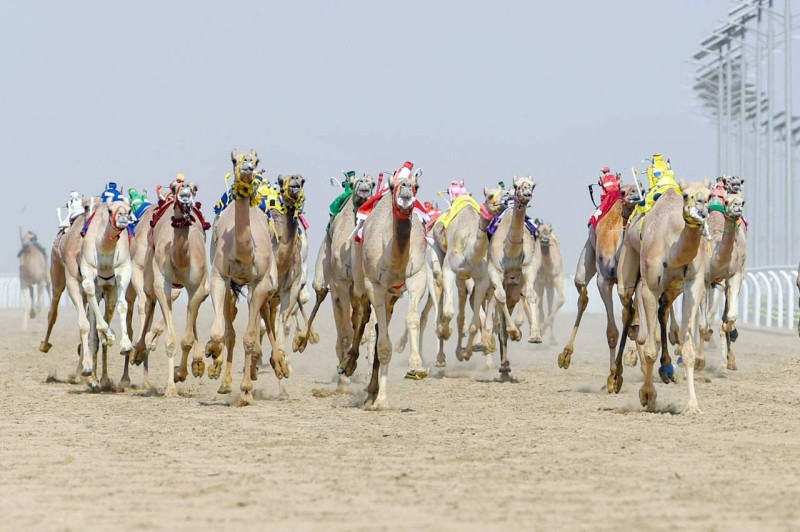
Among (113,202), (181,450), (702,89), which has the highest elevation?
(702,89)

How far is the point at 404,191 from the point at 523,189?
525cm

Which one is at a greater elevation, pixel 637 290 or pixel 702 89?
pixel 702 89

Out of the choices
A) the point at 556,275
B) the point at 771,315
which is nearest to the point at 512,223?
A: the point at 556,275

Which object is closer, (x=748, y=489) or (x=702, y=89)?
(x=748, y=489)

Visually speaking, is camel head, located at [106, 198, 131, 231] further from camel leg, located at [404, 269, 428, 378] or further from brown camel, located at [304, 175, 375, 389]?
camel leg, located at [404, 269, 428, 378]

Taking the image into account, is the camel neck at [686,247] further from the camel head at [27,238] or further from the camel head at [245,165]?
the camel head at [27,238]

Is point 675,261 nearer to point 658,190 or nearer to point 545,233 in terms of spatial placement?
point 658,190

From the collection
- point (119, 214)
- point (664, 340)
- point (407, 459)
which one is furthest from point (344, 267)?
point (407, 459)

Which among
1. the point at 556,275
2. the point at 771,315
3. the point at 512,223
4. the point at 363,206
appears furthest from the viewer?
the point at 771,315

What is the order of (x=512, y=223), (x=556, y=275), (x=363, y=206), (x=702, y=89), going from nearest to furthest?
1. (x=363, y=206)
2. (x=512, y=223)
3. (x=556, y=275)
4. (x=702, y=89)

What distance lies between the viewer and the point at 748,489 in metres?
8.73

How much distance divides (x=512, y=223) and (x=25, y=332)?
17.5 metres

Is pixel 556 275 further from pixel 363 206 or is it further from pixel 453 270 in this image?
pixel 363 206

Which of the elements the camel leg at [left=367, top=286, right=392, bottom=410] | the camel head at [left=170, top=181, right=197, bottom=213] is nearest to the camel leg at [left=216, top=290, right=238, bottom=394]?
the camel head at [left=170, top=181, right=197, bottom=213]
